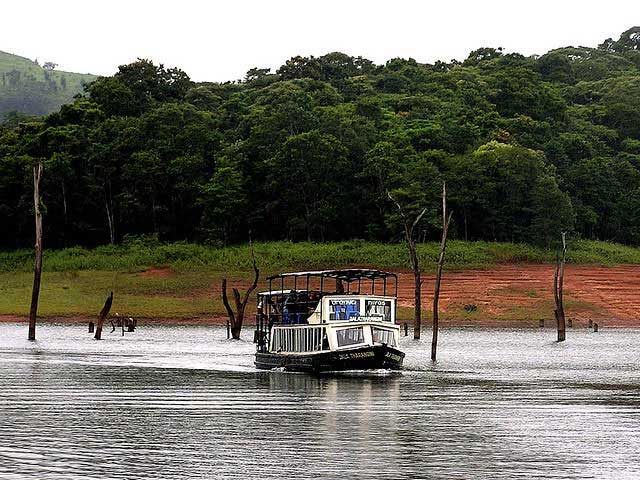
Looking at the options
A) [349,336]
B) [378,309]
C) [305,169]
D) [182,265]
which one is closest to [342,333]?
[349,336]

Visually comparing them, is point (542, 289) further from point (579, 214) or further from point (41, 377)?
point (41, 377)

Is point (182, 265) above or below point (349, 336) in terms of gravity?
above

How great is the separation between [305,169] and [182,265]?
17.9m

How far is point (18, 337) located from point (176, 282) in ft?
110

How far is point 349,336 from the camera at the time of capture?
5838 cm

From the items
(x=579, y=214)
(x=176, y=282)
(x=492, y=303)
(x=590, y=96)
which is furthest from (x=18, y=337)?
(x=590, y=96)

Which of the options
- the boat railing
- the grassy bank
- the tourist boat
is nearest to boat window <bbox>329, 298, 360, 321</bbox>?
the tourist boat

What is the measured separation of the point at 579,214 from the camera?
139500mm

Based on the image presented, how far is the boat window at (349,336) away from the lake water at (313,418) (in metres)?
1.95

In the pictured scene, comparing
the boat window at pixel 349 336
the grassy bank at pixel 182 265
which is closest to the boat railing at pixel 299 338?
the boat window at pixel 349 336

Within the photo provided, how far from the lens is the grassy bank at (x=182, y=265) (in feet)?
374

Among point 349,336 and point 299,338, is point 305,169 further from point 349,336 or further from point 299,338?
point 349,336

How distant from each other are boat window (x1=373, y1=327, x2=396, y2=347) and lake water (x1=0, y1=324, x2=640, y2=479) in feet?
5.77

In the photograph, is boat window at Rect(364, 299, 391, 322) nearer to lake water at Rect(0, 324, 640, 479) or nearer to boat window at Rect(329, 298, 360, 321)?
boat window at Rect(329, 298, 360, 321)
